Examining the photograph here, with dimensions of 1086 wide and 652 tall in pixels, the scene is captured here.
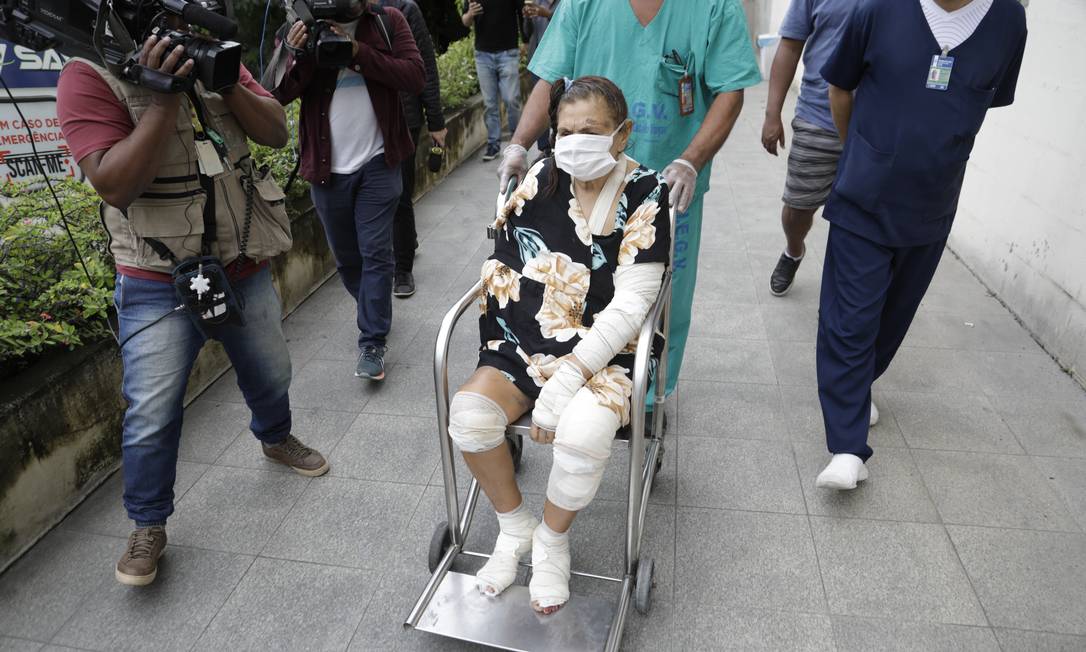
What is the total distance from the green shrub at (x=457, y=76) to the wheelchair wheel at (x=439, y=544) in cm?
541

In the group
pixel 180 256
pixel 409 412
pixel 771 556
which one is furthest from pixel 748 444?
pixel 180 256

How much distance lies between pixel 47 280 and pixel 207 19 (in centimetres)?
159

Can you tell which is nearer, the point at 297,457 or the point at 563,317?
the point at 563,317

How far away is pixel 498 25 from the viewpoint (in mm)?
6523

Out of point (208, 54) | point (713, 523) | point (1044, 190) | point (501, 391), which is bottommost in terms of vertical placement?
point (713, 523)

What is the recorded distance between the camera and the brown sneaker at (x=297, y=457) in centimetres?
274

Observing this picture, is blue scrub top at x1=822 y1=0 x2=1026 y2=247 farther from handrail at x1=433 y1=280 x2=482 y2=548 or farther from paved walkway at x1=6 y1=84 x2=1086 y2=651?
handrail at x1=433 y1=280 x2=482 y2=548

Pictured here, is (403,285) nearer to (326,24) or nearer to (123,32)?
(326,24)

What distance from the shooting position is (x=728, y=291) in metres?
4.26

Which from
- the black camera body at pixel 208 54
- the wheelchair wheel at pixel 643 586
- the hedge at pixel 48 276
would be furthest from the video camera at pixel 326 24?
the wheelchair wheel at pixel 643 586

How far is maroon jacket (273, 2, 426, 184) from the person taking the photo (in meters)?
3.01

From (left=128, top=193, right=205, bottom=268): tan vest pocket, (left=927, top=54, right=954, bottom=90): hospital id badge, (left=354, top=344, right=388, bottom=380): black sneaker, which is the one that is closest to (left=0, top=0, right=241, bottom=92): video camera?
(left=128, top=193, right=205, bottom=268): tan vest pocket

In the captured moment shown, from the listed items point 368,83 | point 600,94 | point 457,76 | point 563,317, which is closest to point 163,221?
point 563,317

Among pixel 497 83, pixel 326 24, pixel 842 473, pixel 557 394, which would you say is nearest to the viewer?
pixel 557 394
